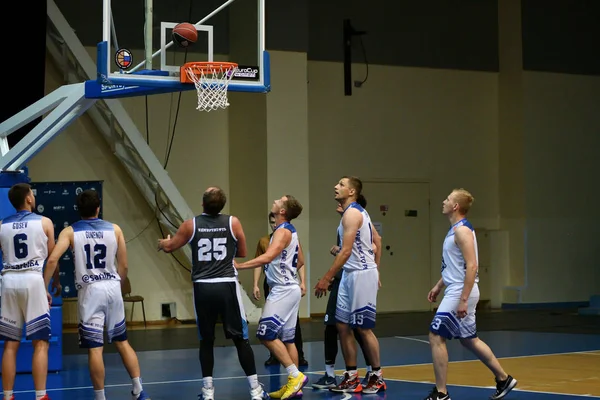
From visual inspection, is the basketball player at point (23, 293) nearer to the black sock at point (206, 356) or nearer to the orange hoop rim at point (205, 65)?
the black sock at point (206, 356)

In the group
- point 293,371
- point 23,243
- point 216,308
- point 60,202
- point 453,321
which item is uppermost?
point 60,202

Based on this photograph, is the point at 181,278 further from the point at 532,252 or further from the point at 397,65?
the point at 532,252

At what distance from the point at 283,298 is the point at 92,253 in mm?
1955

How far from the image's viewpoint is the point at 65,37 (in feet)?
53.1

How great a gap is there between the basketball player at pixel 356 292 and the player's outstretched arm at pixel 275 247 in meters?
0.54

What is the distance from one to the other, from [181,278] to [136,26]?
471 cm

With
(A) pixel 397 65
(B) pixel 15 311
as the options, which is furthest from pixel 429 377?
(A) pixel 397 65

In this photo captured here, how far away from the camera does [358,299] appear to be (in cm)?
928

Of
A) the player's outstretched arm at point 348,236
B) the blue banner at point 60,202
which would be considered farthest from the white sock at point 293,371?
the blue banner at point 60,202

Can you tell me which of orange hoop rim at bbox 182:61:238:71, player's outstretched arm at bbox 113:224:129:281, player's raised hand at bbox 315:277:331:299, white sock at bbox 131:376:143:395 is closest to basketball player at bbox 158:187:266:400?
player's outstretched arm at bbox 113:224:129:281

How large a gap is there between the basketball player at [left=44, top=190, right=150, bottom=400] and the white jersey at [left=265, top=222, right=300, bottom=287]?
62.5 inches

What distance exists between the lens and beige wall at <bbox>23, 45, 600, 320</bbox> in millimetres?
17531

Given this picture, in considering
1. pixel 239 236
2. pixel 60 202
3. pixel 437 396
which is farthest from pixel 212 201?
pixel 60 202

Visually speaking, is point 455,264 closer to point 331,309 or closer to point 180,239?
point 331,309
